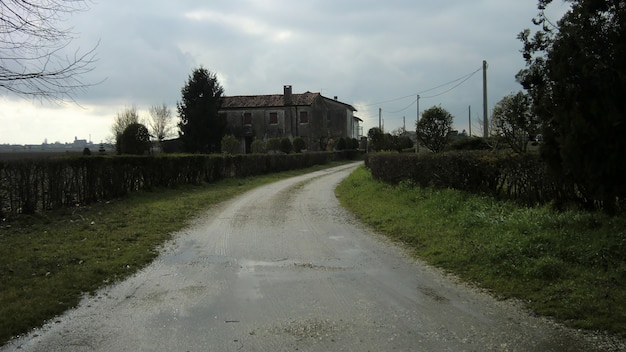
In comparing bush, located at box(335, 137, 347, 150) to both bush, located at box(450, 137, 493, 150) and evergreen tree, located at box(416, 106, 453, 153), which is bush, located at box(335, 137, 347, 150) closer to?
bush, located at box(450, 137, 493, 150)

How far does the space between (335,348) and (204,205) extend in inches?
464

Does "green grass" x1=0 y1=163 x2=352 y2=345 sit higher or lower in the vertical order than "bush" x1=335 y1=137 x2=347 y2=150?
lower

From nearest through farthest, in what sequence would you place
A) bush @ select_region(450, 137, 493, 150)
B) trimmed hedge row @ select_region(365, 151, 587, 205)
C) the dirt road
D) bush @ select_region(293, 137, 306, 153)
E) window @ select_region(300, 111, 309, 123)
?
the dirt road, trimmed hedge row @ select_region(365, 151, 587, 205), bush @ select_region(450, 137, 493, 150), bush @ select_region(293, 137, 306, 153), window @ select_region(300, 111, 309, 123)

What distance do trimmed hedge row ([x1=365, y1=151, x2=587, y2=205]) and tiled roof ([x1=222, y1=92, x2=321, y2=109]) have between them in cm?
4714

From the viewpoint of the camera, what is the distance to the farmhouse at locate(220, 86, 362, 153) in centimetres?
6181

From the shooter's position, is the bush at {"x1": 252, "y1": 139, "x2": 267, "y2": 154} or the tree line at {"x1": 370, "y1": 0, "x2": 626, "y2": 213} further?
the bush at {"x1": 252, "y1": 139, "x2": 267, "y2": 154}

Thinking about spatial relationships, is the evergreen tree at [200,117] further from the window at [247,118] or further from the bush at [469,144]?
the bush at [469,144]

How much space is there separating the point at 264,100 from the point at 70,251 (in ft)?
188

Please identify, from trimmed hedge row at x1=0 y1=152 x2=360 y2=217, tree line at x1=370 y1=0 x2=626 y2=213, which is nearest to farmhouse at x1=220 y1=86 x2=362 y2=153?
trimmed hedge row at x1=0 y1=152 x2=360 y2=217

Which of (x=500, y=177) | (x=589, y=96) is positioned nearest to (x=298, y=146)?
(x=500, y=177)

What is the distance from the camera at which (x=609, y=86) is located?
18.6ft

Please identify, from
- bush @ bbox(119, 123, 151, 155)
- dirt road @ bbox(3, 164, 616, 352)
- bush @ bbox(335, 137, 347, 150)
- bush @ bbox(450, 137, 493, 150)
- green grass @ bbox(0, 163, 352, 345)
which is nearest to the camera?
dirt road @ bbox(3, 164, 616, 352)

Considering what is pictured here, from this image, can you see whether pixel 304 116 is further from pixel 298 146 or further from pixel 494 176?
pixel 494 176

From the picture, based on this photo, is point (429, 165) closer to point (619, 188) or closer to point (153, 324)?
point (619, 188)
